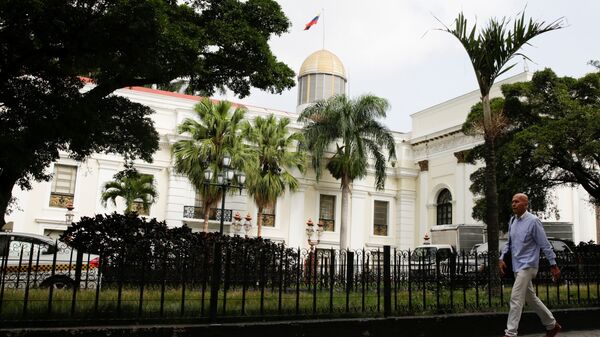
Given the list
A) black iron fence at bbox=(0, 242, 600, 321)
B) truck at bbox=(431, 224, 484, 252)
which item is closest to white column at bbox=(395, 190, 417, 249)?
truck at bbox=(431, 224, 484, 252)

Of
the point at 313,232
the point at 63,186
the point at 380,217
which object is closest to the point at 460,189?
the point at 380,217

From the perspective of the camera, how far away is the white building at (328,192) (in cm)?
2352

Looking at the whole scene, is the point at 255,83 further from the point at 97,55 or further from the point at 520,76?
the point at 520,76

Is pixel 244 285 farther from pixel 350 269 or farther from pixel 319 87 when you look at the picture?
pixel 319 87

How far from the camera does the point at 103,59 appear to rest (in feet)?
23.5

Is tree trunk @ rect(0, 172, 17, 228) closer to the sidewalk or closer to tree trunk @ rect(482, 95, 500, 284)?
tree trunk @ rect(482, 95, 500, 284)

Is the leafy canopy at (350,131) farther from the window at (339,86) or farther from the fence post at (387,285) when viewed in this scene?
the fence post at (387,285)

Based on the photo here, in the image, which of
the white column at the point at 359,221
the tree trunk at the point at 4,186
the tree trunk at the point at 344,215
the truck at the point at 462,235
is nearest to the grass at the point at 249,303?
the tree trunk at the point at 4,186

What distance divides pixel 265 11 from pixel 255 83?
3.64 ft

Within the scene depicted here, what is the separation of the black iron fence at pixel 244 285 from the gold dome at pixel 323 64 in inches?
1099

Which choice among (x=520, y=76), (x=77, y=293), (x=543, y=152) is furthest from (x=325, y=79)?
(x=77, y=293)

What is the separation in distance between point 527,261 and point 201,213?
21.1 metres

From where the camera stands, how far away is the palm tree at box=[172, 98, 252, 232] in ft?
68.2

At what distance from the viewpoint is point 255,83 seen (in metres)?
8.54
